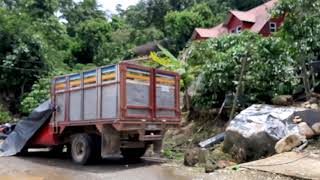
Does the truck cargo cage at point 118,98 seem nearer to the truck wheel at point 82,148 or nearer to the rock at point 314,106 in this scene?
the truck wheel at point 82,148

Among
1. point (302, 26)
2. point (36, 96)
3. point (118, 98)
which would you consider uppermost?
point (302, 26)

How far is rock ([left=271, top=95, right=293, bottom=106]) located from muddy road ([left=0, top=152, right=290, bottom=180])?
4.63 m

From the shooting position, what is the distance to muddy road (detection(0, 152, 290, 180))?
31.2 feet

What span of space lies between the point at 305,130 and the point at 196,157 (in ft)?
9.95

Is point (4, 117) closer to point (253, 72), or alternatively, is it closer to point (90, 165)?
point (90, 165)

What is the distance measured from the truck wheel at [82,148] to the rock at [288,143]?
5191 mm

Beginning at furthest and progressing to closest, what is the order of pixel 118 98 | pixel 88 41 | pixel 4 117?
pixel 88 41
pixel 4 117
pixel 118 98

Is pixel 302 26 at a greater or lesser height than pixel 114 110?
greater

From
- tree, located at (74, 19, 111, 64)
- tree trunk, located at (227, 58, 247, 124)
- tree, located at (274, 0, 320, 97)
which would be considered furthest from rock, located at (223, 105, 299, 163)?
tree, located at (74, 19, 111, 64)

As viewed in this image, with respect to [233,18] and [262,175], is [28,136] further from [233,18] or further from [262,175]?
[233,18]

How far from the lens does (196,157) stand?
36.6 feet

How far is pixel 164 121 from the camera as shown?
12.4m

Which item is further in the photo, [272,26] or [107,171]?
[272,26]

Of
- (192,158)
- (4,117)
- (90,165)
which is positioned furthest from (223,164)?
(4,117)
